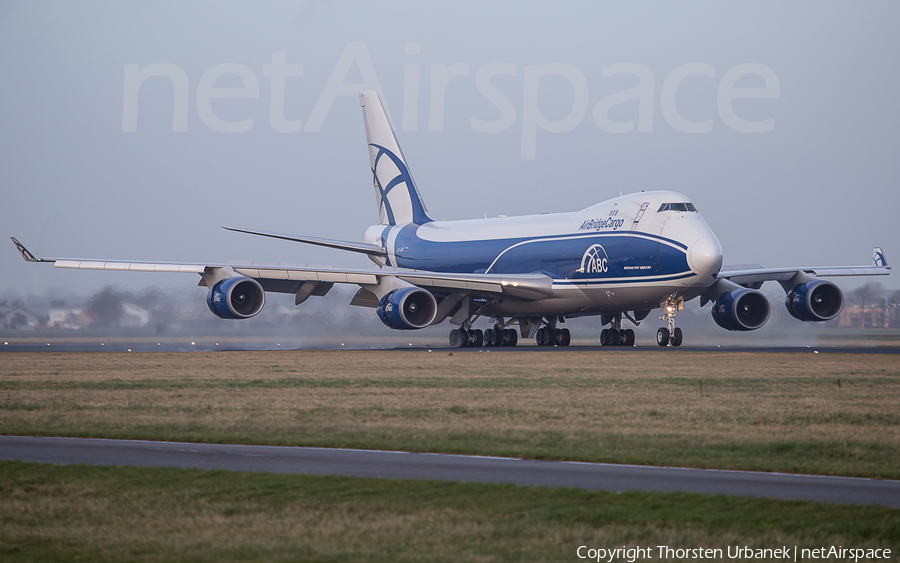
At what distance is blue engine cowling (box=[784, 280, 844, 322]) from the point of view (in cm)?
3750

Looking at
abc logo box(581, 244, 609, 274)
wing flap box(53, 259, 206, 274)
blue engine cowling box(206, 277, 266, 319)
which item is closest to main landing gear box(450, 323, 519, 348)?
abc logo box(581, 244, 609, 274)

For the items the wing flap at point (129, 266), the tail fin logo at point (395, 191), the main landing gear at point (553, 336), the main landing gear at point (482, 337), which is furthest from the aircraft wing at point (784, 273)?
the wing flap at point (129, 266)

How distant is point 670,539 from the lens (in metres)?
7.92

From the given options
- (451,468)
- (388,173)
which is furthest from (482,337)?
(451,468)

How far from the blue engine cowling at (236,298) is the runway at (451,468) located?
21.6 metres

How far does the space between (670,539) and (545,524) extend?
1065 millimetres

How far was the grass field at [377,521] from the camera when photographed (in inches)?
307

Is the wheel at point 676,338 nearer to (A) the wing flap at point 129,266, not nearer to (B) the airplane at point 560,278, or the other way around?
(B) the airplane at point 560,278

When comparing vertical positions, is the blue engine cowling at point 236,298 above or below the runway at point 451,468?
above

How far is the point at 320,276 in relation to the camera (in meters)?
36.3

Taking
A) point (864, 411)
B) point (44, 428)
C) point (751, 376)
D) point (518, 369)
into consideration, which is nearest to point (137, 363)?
point (518, 369)

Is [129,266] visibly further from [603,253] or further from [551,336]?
[551,336]
